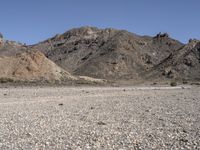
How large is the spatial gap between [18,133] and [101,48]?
11973cm

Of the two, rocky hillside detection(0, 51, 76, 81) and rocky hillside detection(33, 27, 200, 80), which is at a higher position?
rocky hillside detection(33, 27, 200, 80)

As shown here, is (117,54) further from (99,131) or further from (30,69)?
(99,131)

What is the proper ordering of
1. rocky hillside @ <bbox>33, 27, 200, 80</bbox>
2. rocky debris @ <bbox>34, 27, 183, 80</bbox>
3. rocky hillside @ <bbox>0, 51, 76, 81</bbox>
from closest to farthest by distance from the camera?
rocky hillside @ <bbox>0, 51, 76, 81</bbox> < rocky hillside @ <bbox>33, 27, 200, 80</bbox> < rocky debris @ <bbox>34, 27, 183, 80</bbox>

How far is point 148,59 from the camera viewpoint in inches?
5266

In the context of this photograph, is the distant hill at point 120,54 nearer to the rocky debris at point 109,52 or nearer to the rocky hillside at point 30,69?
the rocky debris at point 109,52

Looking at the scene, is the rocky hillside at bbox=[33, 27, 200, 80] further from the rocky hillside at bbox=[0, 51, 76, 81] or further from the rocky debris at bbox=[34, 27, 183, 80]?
the rocky hillside at bbox=[0, 51, 76, 81]

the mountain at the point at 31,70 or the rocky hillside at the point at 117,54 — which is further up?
the rocky hillside at the point at 117,54

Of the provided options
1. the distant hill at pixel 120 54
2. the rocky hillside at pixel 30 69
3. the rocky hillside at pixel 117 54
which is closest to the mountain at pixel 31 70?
the rocky hillside at pixel 30 69

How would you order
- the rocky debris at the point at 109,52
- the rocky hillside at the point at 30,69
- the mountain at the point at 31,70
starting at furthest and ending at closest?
the rocky debris at the point at 109,52, the rocky hillside at the point at 30,69, the mountain at the point at 31,70

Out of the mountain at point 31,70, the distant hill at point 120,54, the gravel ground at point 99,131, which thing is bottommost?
the gravel ground at point 99,131

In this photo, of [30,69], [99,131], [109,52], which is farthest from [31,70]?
[99,131]

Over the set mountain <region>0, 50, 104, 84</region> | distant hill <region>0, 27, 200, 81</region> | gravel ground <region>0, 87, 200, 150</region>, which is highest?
distant hill <region>0, 27, 200, 81</region>

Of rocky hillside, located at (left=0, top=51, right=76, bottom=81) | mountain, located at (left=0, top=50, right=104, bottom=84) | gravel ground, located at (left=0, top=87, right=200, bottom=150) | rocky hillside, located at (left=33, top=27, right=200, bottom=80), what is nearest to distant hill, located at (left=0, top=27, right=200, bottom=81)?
rocky hillside, located at (left=33, top=27, right=200, bottom=80)

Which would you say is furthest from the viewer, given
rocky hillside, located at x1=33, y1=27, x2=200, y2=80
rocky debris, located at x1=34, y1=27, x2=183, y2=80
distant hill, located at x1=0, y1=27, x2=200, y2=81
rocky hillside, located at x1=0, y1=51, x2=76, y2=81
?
rocky debris, located at x1=34, y1=27, x2=183, y2=80
